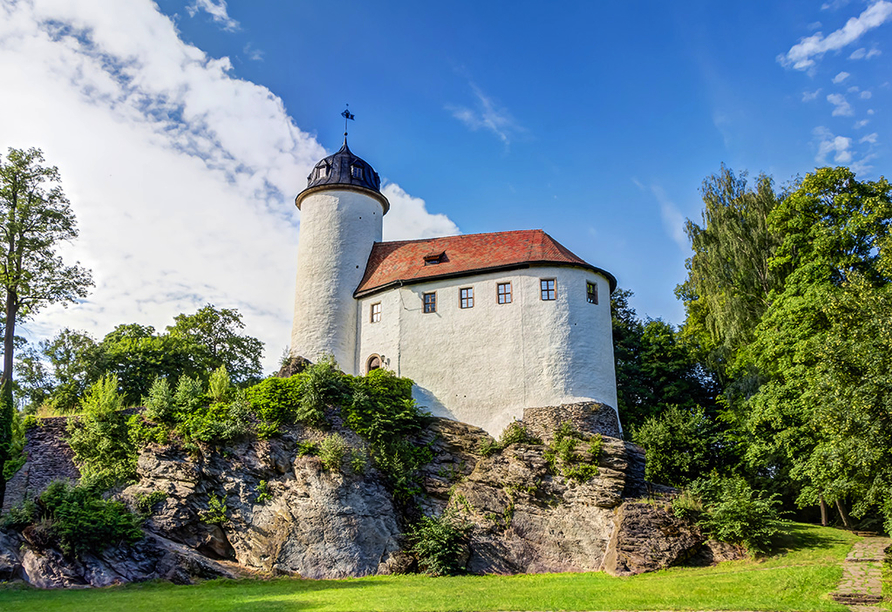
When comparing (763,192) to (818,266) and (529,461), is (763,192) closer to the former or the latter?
(818,266)

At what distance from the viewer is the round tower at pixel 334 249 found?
30.1 meters

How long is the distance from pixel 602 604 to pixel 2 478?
1999cm

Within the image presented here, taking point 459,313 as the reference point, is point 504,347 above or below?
below

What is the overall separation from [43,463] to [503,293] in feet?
57.8

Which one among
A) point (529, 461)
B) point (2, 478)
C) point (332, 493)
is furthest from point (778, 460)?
point (2, 478)

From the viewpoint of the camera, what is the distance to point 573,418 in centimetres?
2494

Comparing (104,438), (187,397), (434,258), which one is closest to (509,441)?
(434,258)

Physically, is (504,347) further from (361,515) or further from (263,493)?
(263,493)

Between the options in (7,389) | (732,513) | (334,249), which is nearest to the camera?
(732,513)

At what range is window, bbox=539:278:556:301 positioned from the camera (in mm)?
26734

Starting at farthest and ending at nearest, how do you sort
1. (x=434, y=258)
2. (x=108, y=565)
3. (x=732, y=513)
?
(x=434, y=258) → (x=732, y=513) → (x=108, y=565)

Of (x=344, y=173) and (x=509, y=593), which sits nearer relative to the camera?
(x=509, y=593)

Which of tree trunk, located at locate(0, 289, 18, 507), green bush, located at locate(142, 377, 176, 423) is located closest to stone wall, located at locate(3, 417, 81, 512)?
tree trunk, located at locate(0, 289, 18, 507)

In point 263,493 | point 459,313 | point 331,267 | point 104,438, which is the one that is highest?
point 331,267
